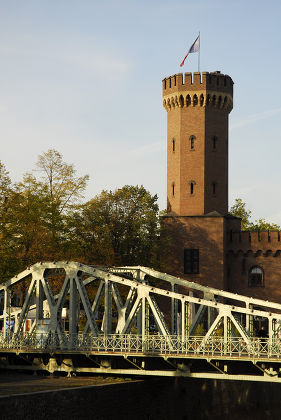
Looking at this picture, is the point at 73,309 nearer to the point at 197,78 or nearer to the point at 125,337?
the point at 125,337

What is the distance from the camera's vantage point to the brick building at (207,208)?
6334cm

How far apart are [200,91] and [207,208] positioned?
31.2 feet

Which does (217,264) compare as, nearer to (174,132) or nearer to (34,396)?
(174,132)

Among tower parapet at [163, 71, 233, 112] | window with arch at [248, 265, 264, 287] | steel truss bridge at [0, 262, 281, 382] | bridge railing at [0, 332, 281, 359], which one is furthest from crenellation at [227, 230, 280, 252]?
bridge railing at [0, 332, 281, 359]

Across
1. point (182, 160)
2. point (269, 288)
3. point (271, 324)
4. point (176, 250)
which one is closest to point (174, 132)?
point (182, 160)

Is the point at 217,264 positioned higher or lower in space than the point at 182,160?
lower

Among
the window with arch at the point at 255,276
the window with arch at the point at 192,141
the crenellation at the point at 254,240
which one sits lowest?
the window with arch at the point at 255,276

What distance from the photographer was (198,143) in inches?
2544

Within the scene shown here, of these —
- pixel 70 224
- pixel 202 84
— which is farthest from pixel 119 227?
pixel 202 84

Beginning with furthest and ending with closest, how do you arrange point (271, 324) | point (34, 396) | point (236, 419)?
point (236, 419) → point (271, 324) → point (34, 396)

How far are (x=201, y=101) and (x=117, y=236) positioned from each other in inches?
577

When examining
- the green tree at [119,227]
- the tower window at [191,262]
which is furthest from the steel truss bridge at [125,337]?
the tower window at [191,262]

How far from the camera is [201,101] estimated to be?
6531 cm

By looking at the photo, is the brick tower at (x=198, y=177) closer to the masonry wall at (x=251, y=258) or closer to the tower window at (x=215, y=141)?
the tower window at (x=215, y=141)
